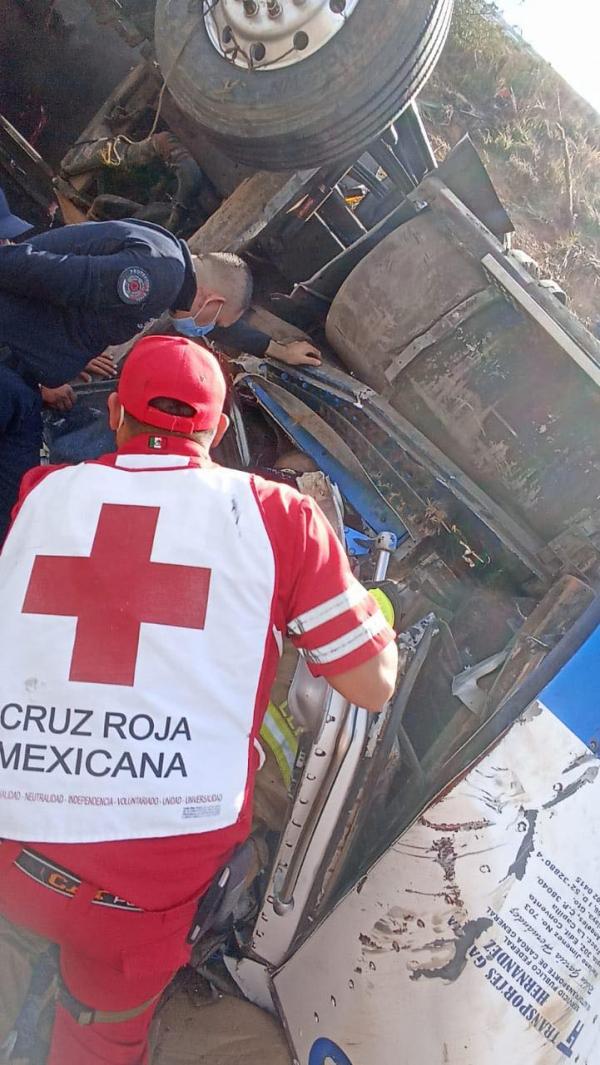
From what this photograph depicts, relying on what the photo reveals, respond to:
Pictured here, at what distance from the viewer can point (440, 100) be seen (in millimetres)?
6332

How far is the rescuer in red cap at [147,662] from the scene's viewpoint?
1.43 metres

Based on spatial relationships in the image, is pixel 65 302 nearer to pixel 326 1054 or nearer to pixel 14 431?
pixel 14 431

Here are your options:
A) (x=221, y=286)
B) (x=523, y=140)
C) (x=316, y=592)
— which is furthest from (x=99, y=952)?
(x=523, y=140)

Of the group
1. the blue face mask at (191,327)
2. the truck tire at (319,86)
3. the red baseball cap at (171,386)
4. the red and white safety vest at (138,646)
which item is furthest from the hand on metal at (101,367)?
the red and white safety vest at (138,646)

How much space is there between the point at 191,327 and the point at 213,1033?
2.27 meters

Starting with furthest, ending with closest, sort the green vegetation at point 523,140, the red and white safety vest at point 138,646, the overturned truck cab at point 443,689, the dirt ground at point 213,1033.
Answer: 1. the green vegetation at point 523,140
2. the dirt ground at point 213,1033
3. the overturned truck cab at point 443,689
4. the red and white safety vest at point 138,646

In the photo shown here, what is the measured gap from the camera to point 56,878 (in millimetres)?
1486

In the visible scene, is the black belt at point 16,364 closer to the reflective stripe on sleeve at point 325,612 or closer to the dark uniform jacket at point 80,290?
the dark uniform jacket at point 80,290

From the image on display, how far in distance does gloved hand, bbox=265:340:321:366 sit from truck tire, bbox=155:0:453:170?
2.07 ft

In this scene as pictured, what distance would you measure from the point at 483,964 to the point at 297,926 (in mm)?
542

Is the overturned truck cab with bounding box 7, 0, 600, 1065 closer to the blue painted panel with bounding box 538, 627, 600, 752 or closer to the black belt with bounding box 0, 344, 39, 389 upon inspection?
the blue painted panel with bounding box 538, 627, 600, 752

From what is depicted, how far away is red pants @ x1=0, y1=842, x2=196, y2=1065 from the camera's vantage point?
5.01 feet

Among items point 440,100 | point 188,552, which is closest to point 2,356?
point 188,552

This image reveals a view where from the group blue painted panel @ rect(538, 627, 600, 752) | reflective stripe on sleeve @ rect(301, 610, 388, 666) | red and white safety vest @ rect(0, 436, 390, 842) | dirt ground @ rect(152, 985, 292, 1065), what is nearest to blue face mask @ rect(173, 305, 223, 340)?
red and white safety vest @ rect(0, 436, 390, 842)
